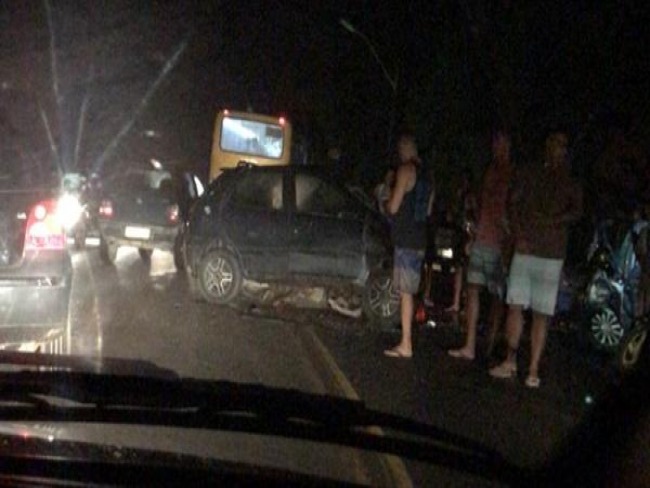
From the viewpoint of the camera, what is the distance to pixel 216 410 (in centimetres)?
378

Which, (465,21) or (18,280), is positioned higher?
(465,21)

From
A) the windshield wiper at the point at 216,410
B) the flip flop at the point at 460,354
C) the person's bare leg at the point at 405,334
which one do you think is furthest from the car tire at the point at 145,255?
the windshield wiper at the point at 216,410

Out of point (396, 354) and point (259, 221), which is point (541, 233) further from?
point (259, 221)

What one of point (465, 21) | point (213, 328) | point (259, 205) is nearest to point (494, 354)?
point (213, 328)

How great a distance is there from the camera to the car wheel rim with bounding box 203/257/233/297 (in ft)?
48.1

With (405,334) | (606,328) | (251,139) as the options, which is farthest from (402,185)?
(251,139)

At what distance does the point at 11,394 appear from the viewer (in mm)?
3900

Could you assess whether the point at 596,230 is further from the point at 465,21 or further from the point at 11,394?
the point at 465,21

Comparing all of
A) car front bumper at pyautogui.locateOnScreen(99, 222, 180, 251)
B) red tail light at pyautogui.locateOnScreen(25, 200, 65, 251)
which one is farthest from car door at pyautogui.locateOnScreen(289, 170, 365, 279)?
car front bumper at pyautogui.locateOnScreen(99, 222, 180, 251)

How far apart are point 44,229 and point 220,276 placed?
5814 millimetres

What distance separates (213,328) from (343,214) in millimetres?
2270

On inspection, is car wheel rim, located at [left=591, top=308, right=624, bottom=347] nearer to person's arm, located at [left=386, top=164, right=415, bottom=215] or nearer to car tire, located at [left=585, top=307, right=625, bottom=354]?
car tire, located at [left=585, top=307, right=625, bottom=354]

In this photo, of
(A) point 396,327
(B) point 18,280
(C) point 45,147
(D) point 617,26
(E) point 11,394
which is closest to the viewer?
(E) point 11,394

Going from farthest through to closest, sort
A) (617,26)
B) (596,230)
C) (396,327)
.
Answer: (617,26) → (396,327) → (596,230)
